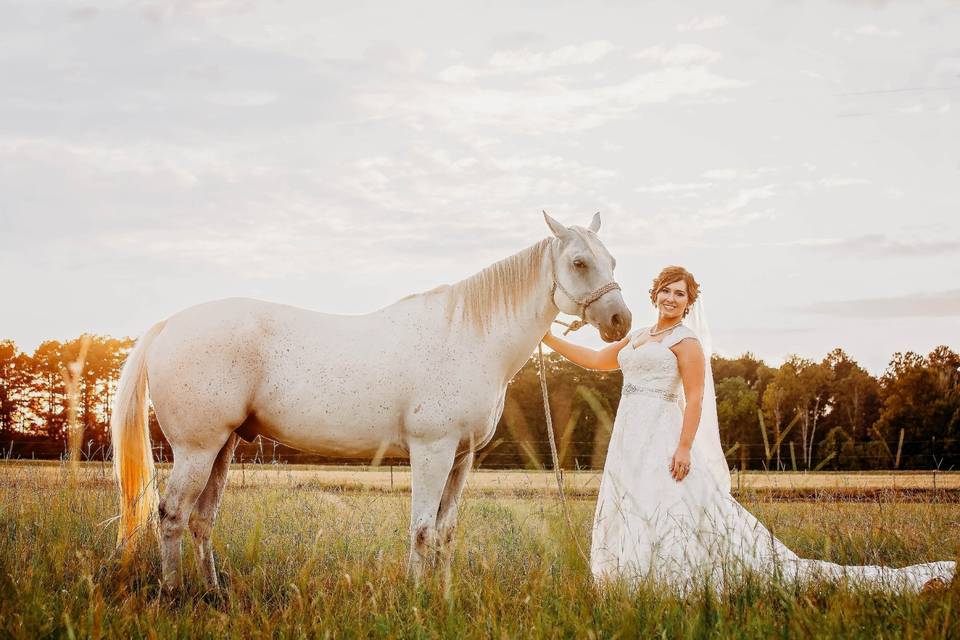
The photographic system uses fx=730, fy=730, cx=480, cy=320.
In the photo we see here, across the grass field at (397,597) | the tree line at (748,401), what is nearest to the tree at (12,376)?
the tree line at (748,401)

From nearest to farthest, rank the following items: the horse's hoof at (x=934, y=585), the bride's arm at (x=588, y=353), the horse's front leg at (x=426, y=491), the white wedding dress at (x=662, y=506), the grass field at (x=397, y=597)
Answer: the grass field at (x=397, y=597), the horse's hoof at (x=934, y=585), the white wedding dress at (x=662, y=506), the horse's front leg at (x=426, y=491), the bride's arm at (x=588, y=353)

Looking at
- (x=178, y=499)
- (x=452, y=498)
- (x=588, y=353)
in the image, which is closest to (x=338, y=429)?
(x=452, y=498)

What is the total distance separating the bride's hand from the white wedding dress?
0.15 ft

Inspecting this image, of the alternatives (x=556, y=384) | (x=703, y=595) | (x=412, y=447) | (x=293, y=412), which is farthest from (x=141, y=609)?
(x=556, y=384)

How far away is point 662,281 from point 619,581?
2.24 meters

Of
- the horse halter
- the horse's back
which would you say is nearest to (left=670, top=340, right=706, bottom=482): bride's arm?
the horse halter

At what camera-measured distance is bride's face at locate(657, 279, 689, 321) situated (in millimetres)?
5125

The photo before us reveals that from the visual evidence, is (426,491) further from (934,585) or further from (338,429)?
(934,585)

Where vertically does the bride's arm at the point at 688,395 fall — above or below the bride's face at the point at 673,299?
below

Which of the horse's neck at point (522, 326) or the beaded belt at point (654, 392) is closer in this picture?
the beaded belt at point (654, 392)

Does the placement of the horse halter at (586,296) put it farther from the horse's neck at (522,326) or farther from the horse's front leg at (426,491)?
the horse's front leg at (426,491)

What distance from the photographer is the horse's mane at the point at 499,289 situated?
520cm

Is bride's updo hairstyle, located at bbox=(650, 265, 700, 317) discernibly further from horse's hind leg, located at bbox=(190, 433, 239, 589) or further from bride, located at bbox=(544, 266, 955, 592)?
horse's hind leg, located at bbox=(190, 433, 239, 589)

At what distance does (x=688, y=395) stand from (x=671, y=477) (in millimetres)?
552
